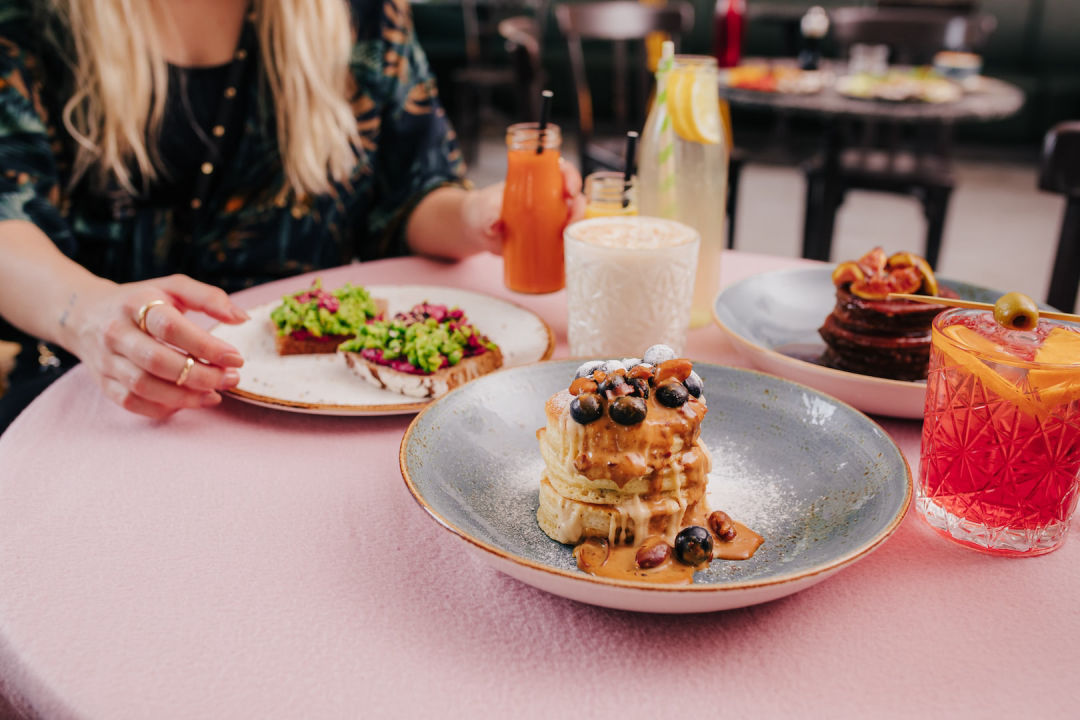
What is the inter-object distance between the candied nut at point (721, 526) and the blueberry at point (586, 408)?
0.15 meters

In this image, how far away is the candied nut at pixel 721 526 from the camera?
0.75 metres

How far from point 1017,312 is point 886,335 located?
28cm

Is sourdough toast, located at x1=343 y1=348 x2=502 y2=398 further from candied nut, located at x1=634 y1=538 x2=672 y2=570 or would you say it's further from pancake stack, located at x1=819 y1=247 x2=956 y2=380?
pancake stack, located at x1=819 y1=247 x2=956 y2=380

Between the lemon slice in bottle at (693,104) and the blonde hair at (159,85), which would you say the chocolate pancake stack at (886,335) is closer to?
the lemon slice in bottle at (693,104)

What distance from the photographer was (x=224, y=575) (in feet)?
2.31

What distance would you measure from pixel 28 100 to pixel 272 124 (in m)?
0.40

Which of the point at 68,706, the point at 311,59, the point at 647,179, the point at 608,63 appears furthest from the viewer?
the point at 608,63

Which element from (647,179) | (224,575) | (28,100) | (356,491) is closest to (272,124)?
(28,100)

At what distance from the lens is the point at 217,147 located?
1.56 meters

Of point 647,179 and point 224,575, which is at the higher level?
point 647,179

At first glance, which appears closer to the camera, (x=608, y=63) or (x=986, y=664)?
(x=986, y=664)

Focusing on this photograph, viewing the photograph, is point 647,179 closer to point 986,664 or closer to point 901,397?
point 901,397

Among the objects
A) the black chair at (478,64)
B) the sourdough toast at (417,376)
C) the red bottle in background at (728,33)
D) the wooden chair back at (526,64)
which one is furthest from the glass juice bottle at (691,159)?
the black chair at (478,64)

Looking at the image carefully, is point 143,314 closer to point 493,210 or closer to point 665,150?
point 493,210
